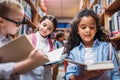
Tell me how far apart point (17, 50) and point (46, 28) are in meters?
1.02

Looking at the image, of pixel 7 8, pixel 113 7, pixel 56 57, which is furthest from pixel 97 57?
pixel 113 7

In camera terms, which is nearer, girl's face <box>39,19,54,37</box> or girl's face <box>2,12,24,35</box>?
girl's face <box>2,12,24,35</box>

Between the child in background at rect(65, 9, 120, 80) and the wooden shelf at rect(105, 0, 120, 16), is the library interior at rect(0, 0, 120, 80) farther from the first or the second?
the child in background at rect(65, 9, 120, 80)

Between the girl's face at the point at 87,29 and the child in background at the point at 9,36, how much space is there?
54 cm

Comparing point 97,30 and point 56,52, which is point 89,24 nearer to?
point 97,30

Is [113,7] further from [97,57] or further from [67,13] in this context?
[67,13]

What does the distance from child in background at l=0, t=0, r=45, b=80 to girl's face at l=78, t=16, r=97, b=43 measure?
544 millimetres

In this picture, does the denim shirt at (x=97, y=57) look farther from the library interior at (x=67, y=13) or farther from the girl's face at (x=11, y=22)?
the girl's face at (x=11, y=22)

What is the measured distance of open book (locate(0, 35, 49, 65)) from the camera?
91 cm

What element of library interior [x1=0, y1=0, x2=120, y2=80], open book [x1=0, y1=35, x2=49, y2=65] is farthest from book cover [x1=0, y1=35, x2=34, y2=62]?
library interior [x1=0, y1=0, x2=120, y2=80]

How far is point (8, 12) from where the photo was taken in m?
0.98

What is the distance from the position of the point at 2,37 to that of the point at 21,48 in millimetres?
126

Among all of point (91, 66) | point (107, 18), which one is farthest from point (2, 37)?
point (107, 18)

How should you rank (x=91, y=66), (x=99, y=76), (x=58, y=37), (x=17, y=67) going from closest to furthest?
(x=17, y=67) → (x=91, y=66) → (x=99, y=76) → (x=58, y=37)
